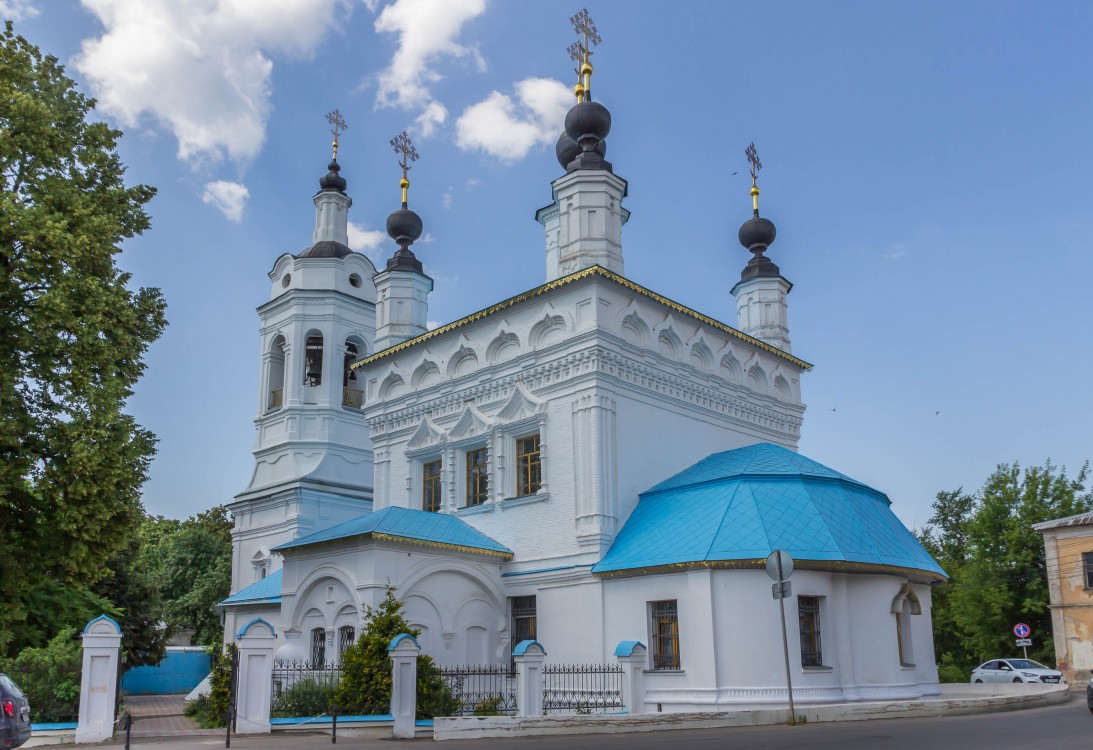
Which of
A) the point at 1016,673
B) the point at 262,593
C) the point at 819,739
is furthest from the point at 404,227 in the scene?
the point at 1016,673

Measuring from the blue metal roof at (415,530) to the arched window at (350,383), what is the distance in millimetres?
8526

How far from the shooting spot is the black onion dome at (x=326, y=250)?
27531 millimetres

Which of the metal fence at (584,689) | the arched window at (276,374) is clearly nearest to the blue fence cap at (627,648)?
the metal fence at (584,689)

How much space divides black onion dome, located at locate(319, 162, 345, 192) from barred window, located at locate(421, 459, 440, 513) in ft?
35.5

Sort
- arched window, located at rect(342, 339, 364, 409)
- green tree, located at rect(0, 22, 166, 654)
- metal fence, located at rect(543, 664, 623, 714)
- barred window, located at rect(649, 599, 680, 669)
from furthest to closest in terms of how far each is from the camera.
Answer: arched window, located at rect(342, 339, 364, 409)
barred window, located at rect(649, 599, 680, 669)
metal fence, located at rect(543, 664, 623, 714)
green tree, located at rect(0, 22, 166, 654)

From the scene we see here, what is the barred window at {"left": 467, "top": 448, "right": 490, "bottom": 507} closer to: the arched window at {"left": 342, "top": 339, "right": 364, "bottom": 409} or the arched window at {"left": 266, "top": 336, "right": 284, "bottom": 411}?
the arched window at {"left": 342, "top": 339, "right": 364, "bottom": 409}

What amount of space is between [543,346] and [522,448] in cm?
206

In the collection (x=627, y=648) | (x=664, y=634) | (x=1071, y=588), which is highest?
(x=1071, y=588)

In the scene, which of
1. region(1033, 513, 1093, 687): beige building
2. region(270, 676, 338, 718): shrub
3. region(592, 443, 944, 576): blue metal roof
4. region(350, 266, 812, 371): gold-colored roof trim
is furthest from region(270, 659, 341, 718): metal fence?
region(1033, 513, 1093, 687): beige building

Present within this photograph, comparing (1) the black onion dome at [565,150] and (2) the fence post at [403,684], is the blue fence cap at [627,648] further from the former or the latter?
(1) the black onion dome at [565,150]

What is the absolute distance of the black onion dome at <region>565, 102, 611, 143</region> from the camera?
19812 millimetres

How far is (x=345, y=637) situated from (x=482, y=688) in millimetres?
2472

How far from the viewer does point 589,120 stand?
65.0 ft

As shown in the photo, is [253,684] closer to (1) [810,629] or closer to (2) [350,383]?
(1) [810,629]
